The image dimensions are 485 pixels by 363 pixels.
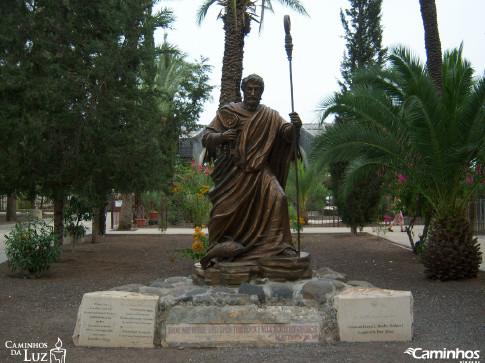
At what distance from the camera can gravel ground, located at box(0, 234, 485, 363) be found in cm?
439

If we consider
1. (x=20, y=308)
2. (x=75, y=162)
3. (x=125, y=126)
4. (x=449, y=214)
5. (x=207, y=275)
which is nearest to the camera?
(x=207, y=275)

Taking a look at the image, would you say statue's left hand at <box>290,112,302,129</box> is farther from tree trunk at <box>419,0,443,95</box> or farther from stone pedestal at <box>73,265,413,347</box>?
tree trunk at <box>419,0,443,95</box>

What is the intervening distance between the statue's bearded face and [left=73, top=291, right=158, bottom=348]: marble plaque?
2363 millimetres

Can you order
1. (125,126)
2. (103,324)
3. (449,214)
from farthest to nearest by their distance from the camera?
1. (125,126)
2. (449,214)
3. (103,324)

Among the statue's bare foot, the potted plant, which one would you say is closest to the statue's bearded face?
the statue's bare foot

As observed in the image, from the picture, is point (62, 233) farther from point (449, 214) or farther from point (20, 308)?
point (449, 214)

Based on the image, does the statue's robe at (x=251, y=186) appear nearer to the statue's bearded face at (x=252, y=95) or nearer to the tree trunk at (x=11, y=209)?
the statue's bearded face at (x=252, y=95)

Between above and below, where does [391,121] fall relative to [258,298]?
above

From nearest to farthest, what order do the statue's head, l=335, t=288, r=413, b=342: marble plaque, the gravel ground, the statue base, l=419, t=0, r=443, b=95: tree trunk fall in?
1. the gravel ground
2. l=335, t=288, r=413, b=342: marble plaque
3. the statue base
4. the statue's head
5. l=419, t=0, r=443, b=95: tree trunk

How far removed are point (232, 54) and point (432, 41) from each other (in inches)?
183

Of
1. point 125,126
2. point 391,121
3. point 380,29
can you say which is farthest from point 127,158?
point 380,29

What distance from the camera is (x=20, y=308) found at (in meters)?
6.80

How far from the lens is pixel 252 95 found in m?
5.68

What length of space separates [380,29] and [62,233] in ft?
63.7
